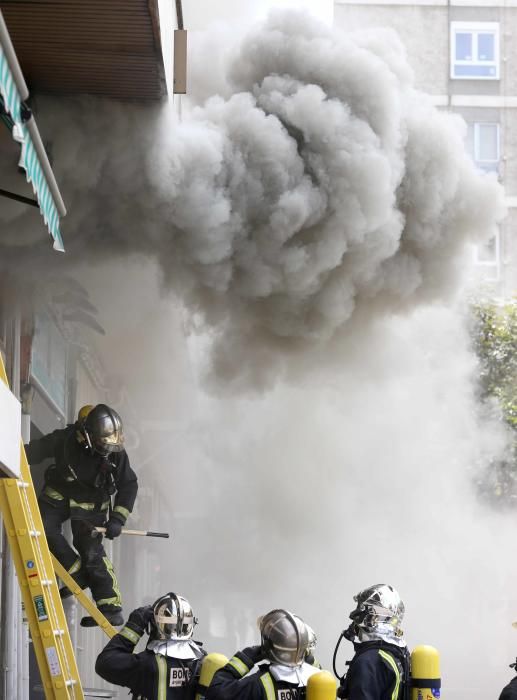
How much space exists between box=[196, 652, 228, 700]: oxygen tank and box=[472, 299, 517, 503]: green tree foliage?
40.1 feet

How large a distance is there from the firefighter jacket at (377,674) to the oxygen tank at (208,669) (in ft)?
1.92

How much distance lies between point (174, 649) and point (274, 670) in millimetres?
548

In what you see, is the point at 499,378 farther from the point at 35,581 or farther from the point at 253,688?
the point at 253,688

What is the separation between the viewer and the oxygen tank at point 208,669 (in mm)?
4770

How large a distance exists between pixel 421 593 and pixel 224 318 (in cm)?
846

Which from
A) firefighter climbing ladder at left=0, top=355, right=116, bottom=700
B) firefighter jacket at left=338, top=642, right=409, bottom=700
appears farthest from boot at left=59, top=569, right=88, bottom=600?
firefighter jacket at left=338, top=642, right=409, bottom=700

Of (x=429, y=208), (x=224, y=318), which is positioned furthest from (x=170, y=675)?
(x=429, y=208)

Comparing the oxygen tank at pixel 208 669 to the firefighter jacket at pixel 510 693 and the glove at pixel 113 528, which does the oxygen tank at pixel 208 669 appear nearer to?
the firefighter jacket at pixel 510 693

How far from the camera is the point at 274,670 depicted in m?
→ 4.57

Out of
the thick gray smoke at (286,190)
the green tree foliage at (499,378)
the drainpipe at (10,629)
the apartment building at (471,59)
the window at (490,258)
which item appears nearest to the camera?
the drainpipe at (10,629)

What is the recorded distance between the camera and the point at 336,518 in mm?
14578

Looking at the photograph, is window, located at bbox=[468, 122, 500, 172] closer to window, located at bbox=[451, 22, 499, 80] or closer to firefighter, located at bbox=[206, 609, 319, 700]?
window, located at bbox=[451, 22, 499, 80]

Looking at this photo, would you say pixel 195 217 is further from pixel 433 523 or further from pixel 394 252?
pixel 433 523

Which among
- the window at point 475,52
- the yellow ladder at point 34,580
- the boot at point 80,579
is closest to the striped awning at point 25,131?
the yellow ladder at point 34,580
